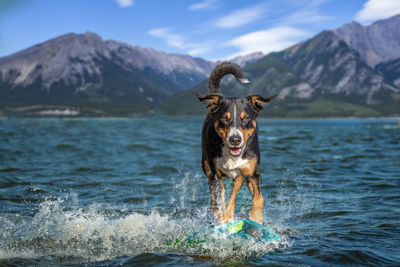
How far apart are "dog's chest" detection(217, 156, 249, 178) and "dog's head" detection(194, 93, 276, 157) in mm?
339

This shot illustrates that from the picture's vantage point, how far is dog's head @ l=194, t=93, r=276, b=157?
679 centimetres

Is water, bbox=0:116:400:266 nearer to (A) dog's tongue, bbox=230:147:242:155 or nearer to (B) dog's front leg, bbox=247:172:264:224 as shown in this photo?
(B) dog's front leg, bbox=247:172:264:224

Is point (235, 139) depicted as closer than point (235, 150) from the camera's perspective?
Yes

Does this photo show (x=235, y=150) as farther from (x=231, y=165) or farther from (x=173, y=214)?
(x=173, y=214)

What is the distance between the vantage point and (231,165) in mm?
7410

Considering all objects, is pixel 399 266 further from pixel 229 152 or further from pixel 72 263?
pixel 72 263

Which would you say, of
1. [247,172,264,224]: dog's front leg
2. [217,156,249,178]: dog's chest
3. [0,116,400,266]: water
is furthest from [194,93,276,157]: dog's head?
[0,116,400,266]: water

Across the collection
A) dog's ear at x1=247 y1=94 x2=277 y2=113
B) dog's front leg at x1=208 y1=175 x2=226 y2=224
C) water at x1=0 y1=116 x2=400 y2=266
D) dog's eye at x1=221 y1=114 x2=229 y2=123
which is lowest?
water at x1=0 y1=116 x2=400 y2=266

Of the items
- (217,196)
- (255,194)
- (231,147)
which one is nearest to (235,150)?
(231,147)

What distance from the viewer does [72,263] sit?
6520mm

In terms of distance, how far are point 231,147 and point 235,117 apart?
0.56 m

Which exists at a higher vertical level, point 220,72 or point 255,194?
point 220,72

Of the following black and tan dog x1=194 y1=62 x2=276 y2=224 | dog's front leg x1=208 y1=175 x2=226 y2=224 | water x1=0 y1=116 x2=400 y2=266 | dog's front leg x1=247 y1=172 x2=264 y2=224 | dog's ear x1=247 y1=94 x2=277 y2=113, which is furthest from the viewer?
dog's front leg x1=208 y1=175 x2=226 y2=224

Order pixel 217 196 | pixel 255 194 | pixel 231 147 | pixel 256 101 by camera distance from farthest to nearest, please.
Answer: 1. pixel 217 196
2. pixel 255 194
3. pixel 256 101
4. pixel 231 147
